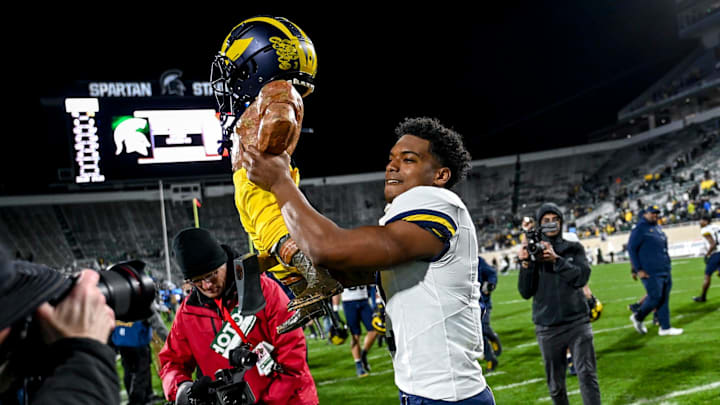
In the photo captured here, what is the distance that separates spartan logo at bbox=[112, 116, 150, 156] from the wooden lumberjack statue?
12.6 m

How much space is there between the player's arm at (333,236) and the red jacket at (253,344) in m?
1.65

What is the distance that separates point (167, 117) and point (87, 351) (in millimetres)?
14204

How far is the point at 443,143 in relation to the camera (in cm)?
251

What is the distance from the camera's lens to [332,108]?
45812 mm

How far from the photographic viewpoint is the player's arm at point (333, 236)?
74.1 inches

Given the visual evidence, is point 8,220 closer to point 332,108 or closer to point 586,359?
point 332,108

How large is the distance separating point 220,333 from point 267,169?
81.5 inches

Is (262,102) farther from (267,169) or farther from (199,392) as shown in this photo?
(199,392)

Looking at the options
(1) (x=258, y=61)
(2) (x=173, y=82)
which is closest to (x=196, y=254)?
(1) (x=258, y=61)

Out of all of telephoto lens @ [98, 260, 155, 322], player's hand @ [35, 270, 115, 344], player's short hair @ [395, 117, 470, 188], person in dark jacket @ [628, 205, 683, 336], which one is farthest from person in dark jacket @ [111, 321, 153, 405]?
person in dark jacket @ [628, 205, 683, 336]

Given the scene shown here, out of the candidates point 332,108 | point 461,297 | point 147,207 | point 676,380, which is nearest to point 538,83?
point 332,108

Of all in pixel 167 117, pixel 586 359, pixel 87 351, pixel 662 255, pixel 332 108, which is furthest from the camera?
pixel 332 108

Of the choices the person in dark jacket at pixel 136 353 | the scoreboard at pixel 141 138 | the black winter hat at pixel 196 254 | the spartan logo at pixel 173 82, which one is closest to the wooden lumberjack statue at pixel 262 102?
the black winter hat at pixel 196 254

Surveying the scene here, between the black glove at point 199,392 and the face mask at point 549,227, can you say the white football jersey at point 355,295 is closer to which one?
the face mask at point 549,227
